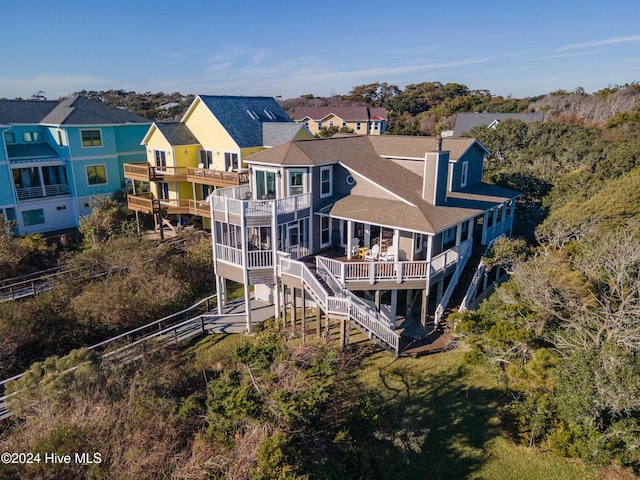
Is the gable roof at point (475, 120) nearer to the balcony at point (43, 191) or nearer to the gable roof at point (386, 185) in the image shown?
the gable roof at point (386, 185)

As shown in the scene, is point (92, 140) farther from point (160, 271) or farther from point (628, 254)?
point (628, 254)

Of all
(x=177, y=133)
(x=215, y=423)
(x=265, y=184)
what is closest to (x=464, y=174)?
(x=265, y=184)

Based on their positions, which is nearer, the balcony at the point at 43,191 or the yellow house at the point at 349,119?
the balcony at the point at 43,191

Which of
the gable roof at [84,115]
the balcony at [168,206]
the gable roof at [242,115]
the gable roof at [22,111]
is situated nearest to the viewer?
the balcony at [168,206]

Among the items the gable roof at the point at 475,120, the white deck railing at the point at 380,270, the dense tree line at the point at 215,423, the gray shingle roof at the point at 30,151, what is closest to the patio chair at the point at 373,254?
the white deck railing at the point at 380,270

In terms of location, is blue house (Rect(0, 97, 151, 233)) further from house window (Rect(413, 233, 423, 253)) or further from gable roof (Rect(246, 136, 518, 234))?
house window (Rect(413, 233, 423, 253))

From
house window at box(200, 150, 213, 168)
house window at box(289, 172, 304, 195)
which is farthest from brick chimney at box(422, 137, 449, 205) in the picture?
house window at box(200, 150, 213, 168)

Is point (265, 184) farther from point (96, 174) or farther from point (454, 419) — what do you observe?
point (96, 174)

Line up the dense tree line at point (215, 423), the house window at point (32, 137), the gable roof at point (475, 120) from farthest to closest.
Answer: the gable roof at point (475, 120) < the house window at point (32, 137) < the dense tree line at point (215, 423)
